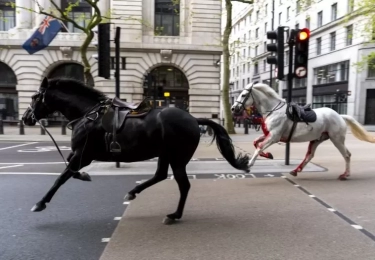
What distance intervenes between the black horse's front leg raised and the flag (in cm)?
1754

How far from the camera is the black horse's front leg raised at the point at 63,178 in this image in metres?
4.42

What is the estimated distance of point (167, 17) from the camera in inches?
1126

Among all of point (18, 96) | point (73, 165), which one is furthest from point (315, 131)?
point (18, 96)

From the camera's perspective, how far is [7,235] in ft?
13.0

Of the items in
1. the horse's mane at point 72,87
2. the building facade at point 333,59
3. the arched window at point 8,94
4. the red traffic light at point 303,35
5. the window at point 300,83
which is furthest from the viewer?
the window at point 300,83

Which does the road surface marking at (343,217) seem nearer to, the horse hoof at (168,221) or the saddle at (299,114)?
the saddle at (299,114)

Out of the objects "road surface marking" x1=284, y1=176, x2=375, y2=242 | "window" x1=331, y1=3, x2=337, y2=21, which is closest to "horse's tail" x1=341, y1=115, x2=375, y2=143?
"road surface marking" x1=284, y1=176, x2=375, y2=242

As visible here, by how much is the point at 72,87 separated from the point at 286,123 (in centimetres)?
463

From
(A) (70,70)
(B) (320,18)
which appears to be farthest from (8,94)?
(B) (320,18)

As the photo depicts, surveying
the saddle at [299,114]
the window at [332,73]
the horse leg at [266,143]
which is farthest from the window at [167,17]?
the horse leg at [266,143]

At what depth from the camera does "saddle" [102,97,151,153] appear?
4453 millimetres

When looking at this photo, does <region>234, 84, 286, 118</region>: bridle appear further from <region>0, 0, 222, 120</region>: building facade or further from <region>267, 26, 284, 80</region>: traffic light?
<region>0, 0, 222, 120</region>: building facade

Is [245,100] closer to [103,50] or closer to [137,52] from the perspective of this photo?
[103,50]

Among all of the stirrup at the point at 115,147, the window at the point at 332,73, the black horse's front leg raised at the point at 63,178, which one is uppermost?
the window at the point at 332,73
